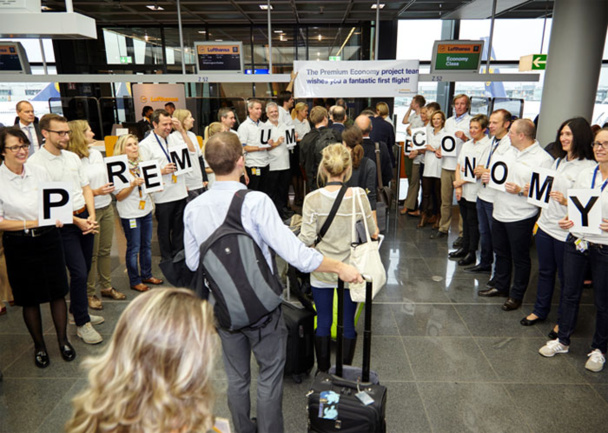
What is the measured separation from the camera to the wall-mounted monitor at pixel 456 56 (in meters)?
7.71

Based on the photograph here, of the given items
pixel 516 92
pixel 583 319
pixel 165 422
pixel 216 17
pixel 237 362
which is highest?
pixel 216 17

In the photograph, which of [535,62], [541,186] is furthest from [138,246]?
[535,62]

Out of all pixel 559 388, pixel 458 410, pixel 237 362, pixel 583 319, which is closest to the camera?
pixel 237 362

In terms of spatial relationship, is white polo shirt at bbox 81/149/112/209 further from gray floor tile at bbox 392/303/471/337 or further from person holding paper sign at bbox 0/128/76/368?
gray floor tile at bbox 392/303/471/337

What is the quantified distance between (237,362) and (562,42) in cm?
654

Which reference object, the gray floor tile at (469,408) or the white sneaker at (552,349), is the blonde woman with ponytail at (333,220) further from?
the white sneaker at (552,349)

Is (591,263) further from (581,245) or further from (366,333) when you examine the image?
(366,333)

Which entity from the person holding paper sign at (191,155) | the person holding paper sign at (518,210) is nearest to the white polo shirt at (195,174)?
the person holding paper sign at (191,155)

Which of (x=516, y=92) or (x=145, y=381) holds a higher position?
(x=516, y=92)

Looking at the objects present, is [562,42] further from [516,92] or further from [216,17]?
[216,17]

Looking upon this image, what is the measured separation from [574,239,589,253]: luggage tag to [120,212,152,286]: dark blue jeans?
4.11m

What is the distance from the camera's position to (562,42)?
622 cm

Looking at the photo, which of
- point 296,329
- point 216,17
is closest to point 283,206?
point 296,329

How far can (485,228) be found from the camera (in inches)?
202
